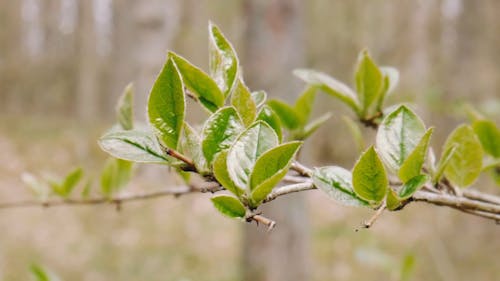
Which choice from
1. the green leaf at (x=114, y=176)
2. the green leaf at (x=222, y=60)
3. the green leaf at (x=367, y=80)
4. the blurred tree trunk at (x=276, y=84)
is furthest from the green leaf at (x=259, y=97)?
the blurred tree trunk at (x=276, y=84)

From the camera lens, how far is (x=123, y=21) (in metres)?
12.4

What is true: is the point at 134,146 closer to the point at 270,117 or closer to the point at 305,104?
the point at 270,117

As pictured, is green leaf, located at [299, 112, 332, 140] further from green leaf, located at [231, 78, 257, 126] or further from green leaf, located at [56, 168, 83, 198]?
green leaf, located at [56, 168, 83, 198]

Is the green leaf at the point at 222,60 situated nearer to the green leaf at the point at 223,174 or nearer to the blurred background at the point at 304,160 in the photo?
the green leaf at the point at 223,174

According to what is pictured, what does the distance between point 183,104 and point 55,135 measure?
1071 centimetres

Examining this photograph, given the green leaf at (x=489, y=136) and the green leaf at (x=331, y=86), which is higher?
the green leaf at (x=331, y=86)

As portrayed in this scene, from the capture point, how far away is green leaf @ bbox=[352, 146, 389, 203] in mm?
349

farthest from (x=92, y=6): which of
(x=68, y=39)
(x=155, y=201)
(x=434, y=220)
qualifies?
(x=68, y=39)

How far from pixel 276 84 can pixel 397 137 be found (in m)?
1.46

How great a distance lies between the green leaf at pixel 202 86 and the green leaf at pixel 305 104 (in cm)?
16

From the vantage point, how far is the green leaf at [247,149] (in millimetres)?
339

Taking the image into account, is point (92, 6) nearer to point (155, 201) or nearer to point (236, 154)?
point (155, 201)

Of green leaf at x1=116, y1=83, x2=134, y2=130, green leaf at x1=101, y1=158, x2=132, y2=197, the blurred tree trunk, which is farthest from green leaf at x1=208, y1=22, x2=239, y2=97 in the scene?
the blurred tree trunk

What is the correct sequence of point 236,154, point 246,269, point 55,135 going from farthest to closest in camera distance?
point 55,135, point 246,269, point 236,154
